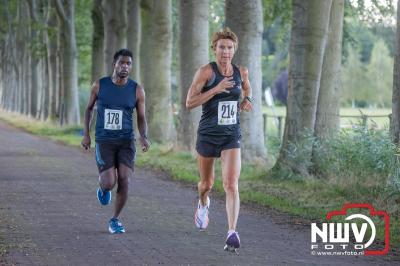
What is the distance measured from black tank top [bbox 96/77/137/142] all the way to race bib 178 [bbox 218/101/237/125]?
1.40 metres

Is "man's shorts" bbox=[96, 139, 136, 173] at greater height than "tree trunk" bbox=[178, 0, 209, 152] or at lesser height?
lesser

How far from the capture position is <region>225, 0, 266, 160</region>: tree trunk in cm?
1958

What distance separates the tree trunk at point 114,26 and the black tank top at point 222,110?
69.7ft

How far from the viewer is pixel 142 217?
12438 millimetres

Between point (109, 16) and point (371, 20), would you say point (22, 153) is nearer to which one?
point (109, 16)

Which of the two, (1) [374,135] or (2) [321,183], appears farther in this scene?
(2) [321,183]

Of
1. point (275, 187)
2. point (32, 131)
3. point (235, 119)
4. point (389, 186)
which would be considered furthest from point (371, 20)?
point (32, 131)

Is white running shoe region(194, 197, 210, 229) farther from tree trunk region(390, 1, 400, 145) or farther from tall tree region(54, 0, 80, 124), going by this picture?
tall tree region(54, 0, 80, 124)

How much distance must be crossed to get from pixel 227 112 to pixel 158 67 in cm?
1822

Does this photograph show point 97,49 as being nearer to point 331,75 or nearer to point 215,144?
point 331,75

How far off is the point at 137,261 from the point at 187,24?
14.9m

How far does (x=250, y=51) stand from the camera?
Result: 19.9 meters

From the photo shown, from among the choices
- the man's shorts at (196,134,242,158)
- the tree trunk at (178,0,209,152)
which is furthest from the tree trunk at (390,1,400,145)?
the tree trunk at (178,0,209,152)

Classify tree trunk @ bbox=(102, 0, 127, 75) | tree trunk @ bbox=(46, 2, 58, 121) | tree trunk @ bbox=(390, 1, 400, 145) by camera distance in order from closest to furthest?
tree trunk @ bbox=(390, 1, 400, 145)
tree trunk @ bbox=(102, 0, 127, 75)
tree trunk @ bbox=(46, 2, 58, 121)
